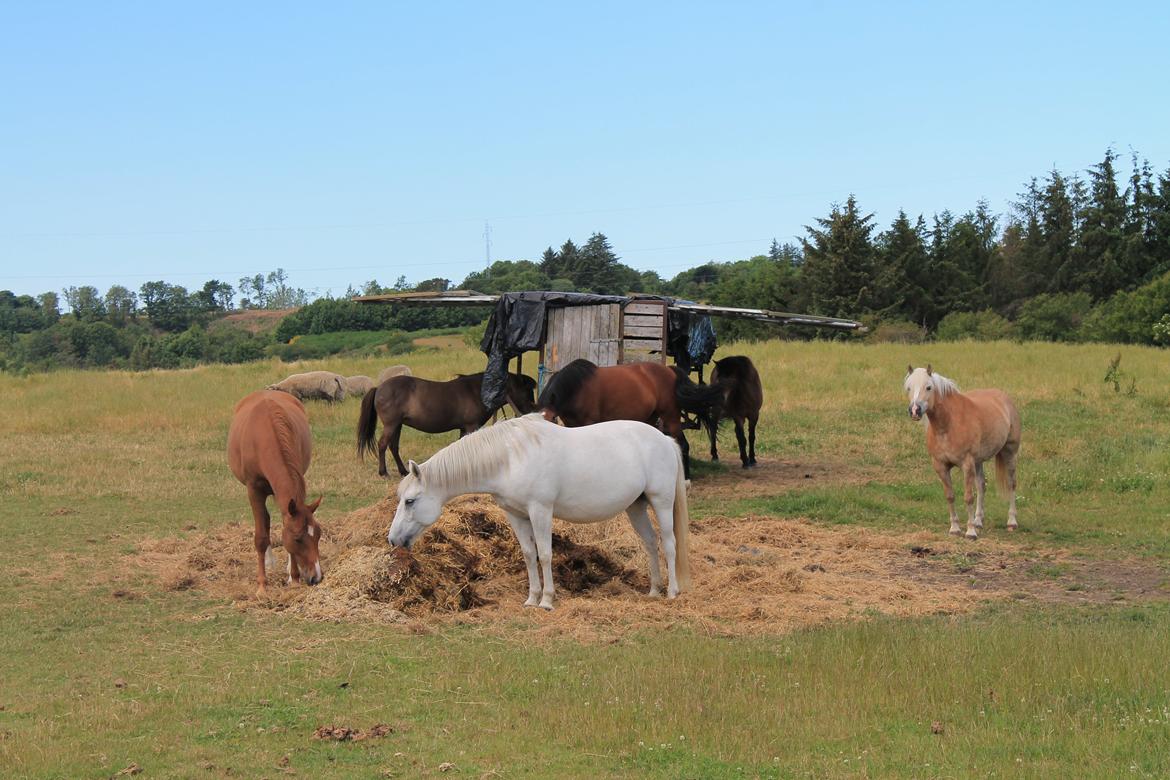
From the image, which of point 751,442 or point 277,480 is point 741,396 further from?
point 277,480

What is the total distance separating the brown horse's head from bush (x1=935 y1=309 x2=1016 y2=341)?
2765 cm

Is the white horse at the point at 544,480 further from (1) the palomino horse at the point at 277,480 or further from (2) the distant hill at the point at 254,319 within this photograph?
(2) the distant hill at the point at 254,319

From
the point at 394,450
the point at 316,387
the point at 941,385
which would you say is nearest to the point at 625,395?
the point at 394,450

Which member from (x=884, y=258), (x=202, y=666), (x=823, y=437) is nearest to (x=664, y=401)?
(x=823, y=437)

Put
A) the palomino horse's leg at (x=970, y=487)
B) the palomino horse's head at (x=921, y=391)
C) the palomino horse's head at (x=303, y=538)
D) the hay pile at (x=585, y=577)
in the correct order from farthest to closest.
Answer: the palomino horse's leg at (x=970, y=487)
the palomino horse's head at (x=921, y=391)
the palomino horse's head at (x=303, y=538)
the hay pile at (x=585, y=577)

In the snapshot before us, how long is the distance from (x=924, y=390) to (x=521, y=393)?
7.63 meters

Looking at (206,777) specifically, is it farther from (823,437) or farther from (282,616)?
(823,437)

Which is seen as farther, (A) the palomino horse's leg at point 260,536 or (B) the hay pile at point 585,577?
(A) the palomino horse's leg at point 260,536

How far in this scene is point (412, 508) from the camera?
8156mm

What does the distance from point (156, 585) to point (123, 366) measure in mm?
46975

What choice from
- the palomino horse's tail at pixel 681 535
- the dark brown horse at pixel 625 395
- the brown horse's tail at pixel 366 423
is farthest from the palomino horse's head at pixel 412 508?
the brown horse's tail at pixel 366 423

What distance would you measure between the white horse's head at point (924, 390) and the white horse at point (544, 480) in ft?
11.5

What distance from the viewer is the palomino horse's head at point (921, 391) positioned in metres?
10.9

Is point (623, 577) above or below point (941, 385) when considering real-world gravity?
below
